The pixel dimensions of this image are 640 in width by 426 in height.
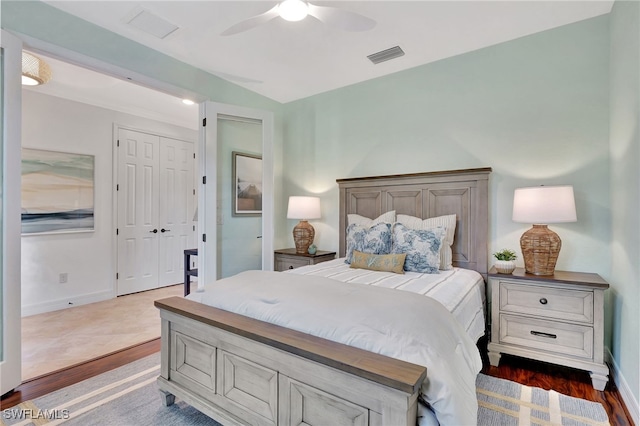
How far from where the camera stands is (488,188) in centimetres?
290

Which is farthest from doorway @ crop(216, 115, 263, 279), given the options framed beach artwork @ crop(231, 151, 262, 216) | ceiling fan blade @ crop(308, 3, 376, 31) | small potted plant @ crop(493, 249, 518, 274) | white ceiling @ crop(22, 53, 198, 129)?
small potted plant @ crop(493, 249, 518, 274)

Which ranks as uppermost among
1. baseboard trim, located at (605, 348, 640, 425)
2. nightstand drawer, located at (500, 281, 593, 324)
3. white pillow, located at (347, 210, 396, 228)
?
white pillow, located at (347, 210, 396, 228)

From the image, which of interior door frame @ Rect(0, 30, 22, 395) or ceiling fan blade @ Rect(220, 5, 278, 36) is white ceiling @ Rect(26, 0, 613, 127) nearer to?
ceiling fan blade @ Rect(220, 5, 278, 36)

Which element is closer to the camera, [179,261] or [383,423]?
[383,423]

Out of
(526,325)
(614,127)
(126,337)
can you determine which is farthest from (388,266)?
(126,337)

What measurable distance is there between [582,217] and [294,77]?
308 centimetres

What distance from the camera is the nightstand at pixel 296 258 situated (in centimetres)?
360

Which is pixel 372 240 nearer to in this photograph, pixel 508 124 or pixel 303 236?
pixel 303 236

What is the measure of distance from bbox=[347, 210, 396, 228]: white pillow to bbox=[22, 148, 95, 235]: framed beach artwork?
349 centimetres

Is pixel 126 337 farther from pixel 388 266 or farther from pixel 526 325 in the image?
pixel 526 325

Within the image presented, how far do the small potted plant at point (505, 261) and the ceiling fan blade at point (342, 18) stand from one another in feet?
6.66

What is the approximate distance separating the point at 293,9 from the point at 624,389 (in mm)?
3225

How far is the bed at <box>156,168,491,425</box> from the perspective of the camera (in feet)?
3.75

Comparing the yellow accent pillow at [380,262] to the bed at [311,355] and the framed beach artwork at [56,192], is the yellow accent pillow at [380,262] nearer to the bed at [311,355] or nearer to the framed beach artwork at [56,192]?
the bed at [311,355]
